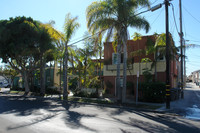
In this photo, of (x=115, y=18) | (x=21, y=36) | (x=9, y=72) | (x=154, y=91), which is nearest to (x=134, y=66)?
(x=154, y=91)

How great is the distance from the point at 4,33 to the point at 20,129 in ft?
52.5

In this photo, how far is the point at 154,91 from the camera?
14008mm

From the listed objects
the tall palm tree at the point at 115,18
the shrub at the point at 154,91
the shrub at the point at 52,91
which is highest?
the tall palm tree at the point at 115,18

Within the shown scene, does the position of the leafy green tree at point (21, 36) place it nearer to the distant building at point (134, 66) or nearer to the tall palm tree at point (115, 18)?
the distant building at point (134, 66)

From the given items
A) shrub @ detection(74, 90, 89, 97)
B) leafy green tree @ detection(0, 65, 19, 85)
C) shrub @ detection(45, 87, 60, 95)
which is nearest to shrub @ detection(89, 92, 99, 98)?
shrub @ detection(74, 90, 89, 97)

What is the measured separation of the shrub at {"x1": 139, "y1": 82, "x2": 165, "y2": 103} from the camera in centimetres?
1387

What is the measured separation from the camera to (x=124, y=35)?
1334 cm

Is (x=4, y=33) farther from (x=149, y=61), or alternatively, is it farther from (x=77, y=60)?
(x=149, y=61)

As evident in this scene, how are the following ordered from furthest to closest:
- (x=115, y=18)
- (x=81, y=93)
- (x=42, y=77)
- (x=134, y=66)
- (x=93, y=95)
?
(x=42, y=77) < (x=81, y=93) < (x=93, y=95) < (x=134, y=66) < (x=115, y=18)

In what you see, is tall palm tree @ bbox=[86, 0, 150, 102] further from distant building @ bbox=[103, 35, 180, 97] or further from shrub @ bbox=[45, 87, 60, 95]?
shrub @ bbox=[45, 87, 60, 95]

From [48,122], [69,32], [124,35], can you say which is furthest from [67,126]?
[69,32]

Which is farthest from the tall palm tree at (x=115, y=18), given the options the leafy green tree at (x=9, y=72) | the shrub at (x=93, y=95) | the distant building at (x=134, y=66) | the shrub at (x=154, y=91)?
the leafy green tree at (x=9, y=72)

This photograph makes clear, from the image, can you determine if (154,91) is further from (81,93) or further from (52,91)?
(52,91)

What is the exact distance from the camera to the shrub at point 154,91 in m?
13.9
